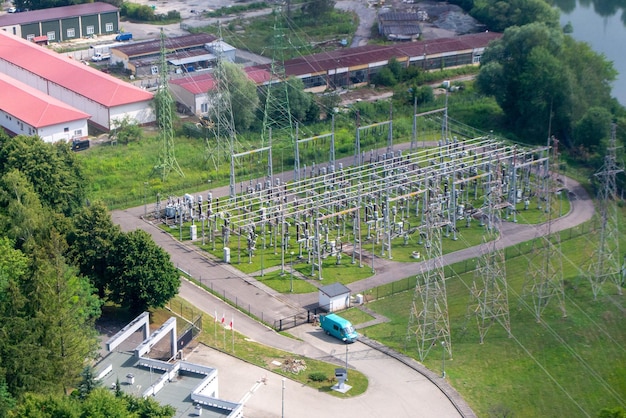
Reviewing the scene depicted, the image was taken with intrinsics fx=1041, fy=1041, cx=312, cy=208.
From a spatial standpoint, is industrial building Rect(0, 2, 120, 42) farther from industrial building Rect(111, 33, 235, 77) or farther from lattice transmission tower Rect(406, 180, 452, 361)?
lattice transmission tower Rect(406, 180, 452, 361)

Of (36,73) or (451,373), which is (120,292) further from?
(36,73)

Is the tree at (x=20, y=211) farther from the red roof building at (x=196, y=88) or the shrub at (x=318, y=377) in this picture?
the red roof building at (x=196, y=88)

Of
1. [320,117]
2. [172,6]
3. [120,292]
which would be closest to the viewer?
[120,292]

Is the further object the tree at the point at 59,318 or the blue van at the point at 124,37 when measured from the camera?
the blue van at the point at 124,37

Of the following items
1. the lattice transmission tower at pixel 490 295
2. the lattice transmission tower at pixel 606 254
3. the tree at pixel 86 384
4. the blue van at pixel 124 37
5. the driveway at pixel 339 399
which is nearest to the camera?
the tree at pixel 86 384

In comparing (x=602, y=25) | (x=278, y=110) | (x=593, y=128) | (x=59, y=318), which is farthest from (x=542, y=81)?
(x=602, y=25)

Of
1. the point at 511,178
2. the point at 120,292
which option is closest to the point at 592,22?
the point at 511,178

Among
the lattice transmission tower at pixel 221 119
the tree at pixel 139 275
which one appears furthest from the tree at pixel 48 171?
the lattice transmission tower at pixel 221 119
